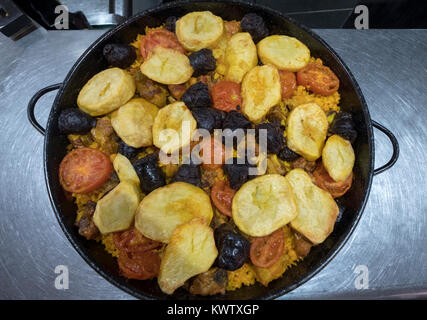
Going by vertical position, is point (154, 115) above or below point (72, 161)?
above

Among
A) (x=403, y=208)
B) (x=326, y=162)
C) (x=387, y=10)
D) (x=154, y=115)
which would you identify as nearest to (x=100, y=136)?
(x=154, y=115)

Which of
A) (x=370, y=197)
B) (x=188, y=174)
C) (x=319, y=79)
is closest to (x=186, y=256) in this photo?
(x=188, y=174)

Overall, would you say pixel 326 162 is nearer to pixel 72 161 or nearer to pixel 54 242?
pixel 72 161

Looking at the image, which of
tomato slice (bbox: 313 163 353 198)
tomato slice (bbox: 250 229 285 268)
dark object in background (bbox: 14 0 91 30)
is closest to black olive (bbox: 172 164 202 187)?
tomato slice (bbox: 250 229 285 268)

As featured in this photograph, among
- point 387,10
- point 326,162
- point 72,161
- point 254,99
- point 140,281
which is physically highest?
point 387,10

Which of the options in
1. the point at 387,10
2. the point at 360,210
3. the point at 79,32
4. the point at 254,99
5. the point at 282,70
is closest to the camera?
the point at 360,210

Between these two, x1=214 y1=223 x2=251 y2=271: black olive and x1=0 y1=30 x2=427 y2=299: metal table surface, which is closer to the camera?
x1=214 y1=223 x2=251 y2=271: black olive

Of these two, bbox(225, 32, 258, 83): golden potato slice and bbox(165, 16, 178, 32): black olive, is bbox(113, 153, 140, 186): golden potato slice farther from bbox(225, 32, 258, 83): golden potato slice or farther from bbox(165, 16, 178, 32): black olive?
bbox(165, 16, 178, 32): black olive

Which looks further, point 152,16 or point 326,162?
point 152,16
